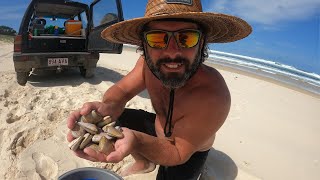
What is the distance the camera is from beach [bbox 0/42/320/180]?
3008 millimetres

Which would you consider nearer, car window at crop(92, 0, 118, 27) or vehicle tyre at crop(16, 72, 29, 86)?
car window at crop(92, 0, 118, 27)

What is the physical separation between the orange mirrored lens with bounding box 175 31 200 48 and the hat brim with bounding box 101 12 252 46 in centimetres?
11

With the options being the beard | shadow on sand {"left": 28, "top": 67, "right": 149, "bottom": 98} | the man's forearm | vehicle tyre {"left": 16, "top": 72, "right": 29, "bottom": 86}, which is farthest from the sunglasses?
vehicle tyre {"left": 16, "top": 72, "right": 29, "bottom": 86}

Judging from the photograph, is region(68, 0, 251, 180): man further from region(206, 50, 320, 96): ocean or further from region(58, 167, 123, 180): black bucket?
region(206, 50, 320, 96): ocean

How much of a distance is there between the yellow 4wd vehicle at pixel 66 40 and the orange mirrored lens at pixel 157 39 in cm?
341

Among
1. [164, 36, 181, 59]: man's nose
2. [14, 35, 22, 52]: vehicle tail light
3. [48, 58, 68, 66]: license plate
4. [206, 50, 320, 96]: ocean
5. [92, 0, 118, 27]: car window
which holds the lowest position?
[206, 50, 320, 96]: ocean

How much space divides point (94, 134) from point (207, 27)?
3.87ft

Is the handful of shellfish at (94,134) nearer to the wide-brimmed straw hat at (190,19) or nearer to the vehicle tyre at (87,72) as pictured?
the wide-brimmed straw hat at (190,19)

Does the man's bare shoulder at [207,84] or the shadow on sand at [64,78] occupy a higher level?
the man's bare shoulder at [207,84]

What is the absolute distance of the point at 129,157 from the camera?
322 centimetres

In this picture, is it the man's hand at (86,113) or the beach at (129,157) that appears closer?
the man's hand at (86,113)

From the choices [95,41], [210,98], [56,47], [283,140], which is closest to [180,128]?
[210,98]

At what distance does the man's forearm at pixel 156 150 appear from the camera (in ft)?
5.98

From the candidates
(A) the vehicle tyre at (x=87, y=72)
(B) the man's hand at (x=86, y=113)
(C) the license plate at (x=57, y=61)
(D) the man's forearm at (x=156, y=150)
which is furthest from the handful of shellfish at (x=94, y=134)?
(A) the vehicle tyre at (x=87, y=72)
